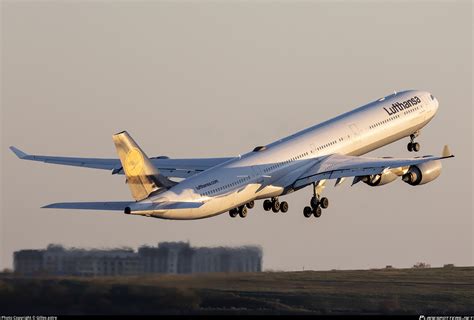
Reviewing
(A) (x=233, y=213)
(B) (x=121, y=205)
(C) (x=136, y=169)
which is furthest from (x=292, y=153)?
(B) (x=121, y=205)

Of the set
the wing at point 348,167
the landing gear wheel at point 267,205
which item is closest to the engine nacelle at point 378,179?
the wing at point 348,167

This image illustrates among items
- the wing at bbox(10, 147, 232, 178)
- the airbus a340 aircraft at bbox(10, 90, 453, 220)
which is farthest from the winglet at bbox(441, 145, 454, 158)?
the wing at bbox(10, 147, 232, 178)

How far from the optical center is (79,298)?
6612 cm

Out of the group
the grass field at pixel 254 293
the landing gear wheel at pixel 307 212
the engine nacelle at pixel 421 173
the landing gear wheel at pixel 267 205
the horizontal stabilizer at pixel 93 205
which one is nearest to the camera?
the grass field at pixel 254 293

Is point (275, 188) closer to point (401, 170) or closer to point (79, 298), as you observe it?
point (401, 170)

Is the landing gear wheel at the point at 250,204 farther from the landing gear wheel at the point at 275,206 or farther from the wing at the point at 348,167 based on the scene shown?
the wing at the point at 348,167

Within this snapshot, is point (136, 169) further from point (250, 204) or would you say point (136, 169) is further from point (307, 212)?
point (307, 212)

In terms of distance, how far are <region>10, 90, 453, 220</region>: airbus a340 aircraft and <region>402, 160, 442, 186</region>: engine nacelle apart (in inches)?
0.9

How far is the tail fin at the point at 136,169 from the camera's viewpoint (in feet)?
236

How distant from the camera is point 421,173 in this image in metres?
88.2

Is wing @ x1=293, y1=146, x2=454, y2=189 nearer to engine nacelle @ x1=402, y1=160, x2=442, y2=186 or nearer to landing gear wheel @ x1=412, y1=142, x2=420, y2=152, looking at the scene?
engine nacelle @ x1=402, y1=160, x2=442, y2=186

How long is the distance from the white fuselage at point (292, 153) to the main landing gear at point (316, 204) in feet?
4.65

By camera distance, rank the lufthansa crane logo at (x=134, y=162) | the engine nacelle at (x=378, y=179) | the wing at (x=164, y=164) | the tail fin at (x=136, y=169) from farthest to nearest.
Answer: the wing at (x=164, y=164), the engine nacelle at (x=378, y=179), the lufthansa crane logo at (x=134, y=162), the tail fin at (x=136, y=169)

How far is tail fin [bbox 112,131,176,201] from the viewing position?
2830 inches
